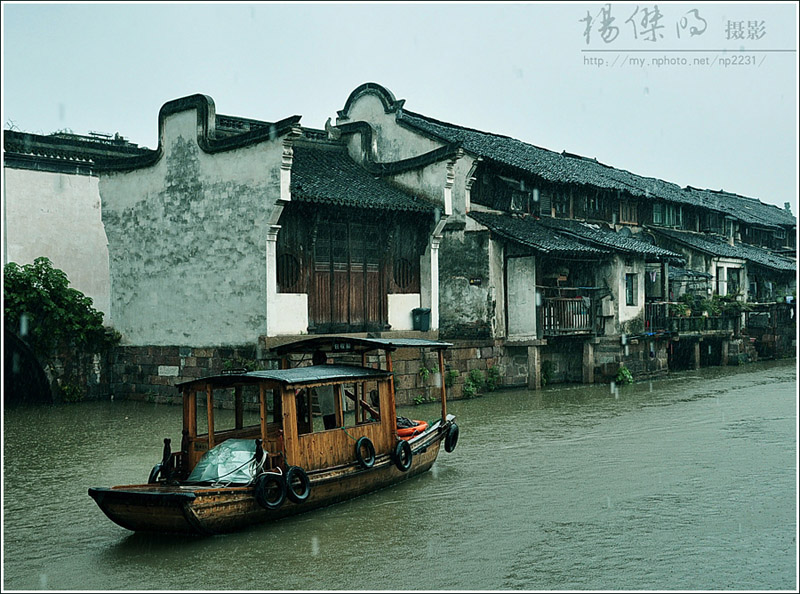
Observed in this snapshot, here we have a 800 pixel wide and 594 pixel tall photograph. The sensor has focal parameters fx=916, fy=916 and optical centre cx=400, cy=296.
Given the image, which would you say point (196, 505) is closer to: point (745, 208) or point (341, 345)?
point (341, 345)

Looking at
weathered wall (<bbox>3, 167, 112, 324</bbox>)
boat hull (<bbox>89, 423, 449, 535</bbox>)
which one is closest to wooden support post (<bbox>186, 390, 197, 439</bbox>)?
boat hull (<bbox>89, 423, 449, 535</bbox>)

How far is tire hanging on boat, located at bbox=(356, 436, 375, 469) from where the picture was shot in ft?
37.2

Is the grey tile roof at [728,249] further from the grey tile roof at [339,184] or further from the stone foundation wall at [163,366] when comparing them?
the stone foundation wall at [163,366]

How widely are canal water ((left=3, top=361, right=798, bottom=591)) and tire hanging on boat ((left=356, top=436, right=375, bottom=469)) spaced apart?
0.49 meters

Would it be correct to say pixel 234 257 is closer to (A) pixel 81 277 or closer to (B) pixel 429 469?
(A) pixel 81 277

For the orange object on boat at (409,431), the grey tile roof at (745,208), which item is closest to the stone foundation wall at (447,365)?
the orange object on boat at (409,431)

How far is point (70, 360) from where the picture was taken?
74.3ft

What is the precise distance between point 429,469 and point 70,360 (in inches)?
500

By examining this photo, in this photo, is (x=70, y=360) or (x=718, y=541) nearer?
(x=718, y=541)

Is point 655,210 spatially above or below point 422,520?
above

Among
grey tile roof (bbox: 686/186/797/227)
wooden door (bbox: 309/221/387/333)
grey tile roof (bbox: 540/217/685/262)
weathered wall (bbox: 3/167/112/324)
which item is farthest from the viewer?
grey tile roof (bbox: 686/186/797/227)

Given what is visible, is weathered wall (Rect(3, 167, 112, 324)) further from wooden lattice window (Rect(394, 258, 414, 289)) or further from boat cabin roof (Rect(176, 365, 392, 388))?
boat cabin roof (Rect(176, 365, 392, 388))

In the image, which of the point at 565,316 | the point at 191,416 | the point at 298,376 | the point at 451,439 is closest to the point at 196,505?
the point at 191,416

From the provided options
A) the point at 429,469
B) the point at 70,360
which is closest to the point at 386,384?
the point at 429,469
